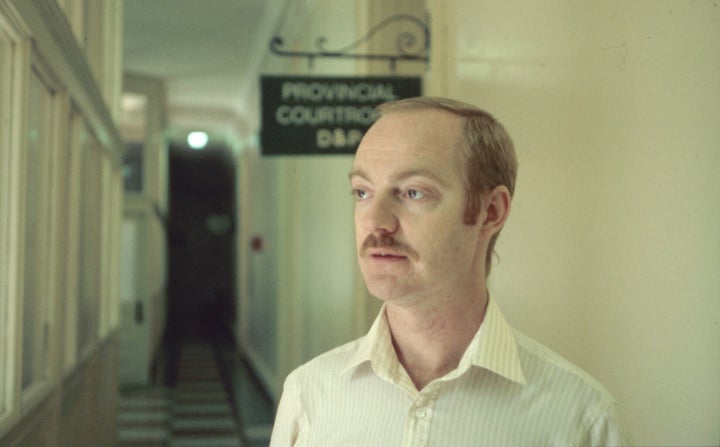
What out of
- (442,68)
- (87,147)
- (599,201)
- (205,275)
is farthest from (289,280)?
(205,275)

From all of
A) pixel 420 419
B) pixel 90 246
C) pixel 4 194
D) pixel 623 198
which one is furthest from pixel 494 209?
pixel 90 246

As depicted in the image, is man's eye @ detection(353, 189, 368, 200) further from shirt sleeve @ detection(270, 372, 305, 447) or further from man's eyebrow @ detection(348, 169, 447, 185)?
shirt sleeve @ detection(270, 372, 305, 447)

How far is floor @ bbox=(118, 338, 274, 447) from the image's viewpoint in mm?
6295

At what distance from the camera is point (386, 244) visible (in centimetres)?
126

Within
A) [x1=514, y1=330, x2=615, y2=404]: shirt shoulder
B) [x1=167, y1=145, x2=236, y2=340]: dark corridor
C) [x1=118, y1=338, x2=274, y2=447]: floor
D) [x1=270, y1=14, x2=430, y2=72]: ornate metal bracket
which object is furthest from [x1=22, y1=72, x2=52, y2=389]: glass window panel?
[x1=167, y1=145, x2=236, y2=340]: dark corridor

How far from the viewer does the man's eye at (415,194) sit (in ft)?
4.19

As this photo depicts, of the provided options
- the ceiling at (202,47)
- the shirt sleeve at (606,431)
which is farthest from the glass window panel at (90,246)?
the shirt sleeve at (606,431)

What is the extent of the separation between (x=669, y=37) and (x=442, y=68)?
1.51 metres

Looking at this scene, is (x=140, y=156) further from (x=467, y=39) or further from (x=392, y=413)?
(x=392, y=413)

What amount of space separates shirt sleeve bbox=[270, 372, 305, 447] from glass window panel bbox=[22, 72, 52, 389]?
1275 mm

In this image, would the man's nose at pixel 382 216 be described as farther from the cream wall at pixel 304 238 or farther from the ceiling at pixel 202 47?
the ceiling at pixel 202 47

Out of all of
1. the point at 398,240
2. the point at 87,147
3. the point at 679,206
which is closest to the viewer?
the point at 398,240

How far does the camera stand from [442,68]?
9.87 ft

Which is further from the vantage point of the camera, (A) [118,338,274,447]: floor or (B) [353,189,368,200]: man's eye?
(A) [118,338,274,447]: floor
